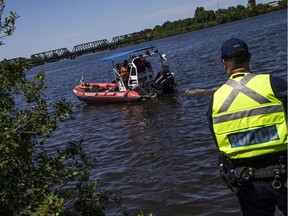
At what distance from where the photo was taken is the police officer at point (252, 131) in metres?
2.93

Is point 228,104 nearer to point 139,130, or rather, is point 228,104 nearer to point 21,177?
point 21,177

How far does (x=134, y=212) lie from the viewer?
6.87 meters

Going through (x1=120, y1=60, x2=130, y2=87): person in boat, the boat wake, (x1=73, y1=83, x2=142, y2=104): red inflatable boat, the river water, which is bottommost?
the river water

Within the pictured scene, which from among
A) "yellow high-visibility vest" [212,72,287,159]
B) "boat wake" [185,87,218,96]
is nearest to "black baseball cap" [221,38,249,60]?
"yellow high-visibility vest" [212,72,287,159]

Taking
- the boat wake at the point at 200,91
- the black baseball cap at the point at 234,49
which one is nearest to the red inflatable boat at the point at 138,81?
the boat wake at the point at 200,91

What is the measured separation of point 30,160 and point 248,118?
2.58 meters

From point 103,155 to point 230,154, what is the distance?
781cm

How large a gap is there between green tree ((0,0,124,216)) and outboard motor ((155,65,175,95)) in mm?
12702

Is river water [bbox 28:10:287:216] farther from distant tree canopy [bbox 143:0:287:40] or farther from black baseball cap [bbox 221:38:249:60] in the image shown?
distant tree canopy [bbox 143:0:287:40]

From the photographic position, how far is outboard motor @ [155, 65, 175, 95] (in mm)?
17516

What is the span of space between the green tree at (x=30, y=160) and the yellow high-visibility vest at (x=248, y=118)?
1.69 meters

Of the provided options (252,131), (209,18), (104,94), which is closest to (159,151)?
(252,131)

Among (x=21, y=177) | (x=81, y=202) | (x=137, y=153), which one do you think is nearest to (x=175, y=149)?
(x=137, y=153)

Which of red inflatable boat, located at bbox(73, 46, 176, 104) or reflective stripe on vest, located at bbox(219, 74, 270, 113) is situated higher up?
reflective stripe on vest, located at bbox(219, 74, 270, 113)
